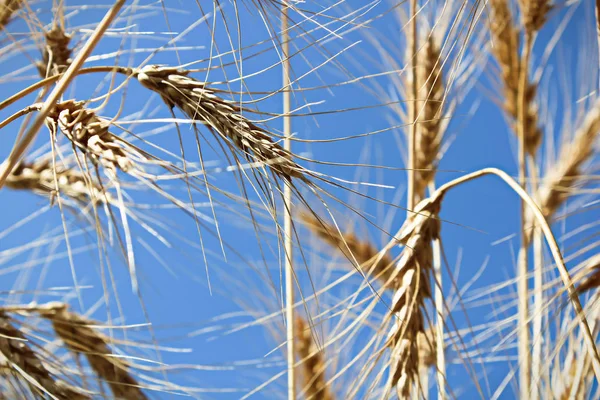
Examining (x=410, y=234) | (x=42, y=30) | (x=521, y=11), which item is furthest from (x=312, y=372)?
(x=521, y=11)

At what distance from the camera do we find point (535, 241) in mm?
1295

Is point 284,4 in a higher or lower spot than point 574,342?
higher

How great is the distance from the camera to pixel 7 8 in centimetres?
77

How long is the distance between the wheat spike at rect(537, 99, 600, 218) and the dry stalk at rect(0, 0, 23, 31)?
1.20 meters

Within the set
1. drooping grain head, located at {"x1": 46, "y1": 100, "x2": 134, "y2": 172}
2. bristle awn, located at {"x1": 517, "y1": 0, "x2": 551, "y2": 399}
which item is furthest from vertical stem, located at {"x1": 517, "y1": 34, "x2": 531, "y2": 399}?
drooping grain head, located at {"x1": 46, "y1": 100, "x2": 134, "y2": 172}

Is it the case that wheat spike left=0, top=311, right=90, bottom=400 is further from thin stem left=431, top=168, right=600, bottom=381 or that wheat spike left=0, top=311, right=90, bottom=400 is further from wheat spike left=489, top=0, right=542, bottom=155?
wheat spike left=489, top=0, right=542, bottom=155

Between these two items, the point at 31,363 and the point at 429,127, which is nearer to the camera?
the point at 31,363

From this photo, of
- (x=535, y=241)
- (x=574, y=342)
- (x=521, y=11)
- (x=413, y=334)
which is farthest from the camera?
(x=521, y=11)

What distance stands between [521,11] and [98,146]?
3.96 feet

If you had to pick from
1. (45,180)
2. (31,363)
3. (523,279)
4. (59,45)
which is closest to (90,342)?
(31,363)

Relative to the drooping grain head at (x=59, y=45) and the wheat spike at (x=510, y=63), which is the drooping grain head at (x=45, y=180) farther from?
the wheat spike at (x=510, y=63)

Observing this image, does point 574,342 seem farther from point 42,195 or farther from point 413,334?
point 42,195

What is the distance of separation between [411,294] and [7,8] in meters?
0.63

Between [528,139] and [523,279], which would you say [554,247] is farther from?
[528,139]
